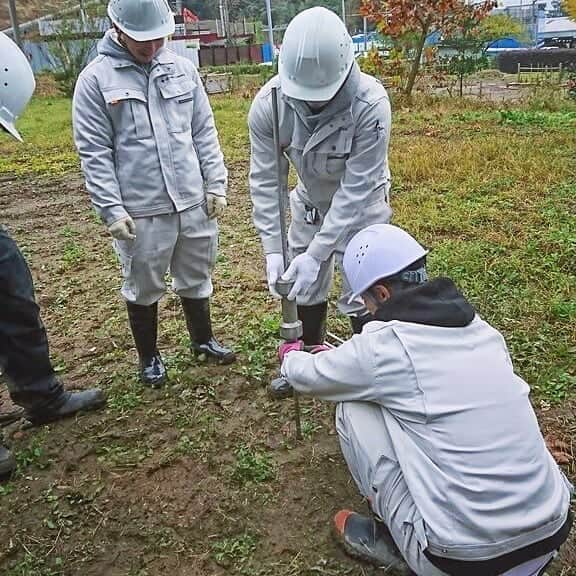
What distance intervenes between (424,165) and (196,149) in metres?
4.11

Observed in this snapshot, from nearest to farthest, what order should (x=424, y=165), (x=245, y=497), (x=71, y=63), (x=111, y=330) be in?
1. (x=245, y=497)
2. (x=111, y=330)
3. (x=424, y=165)
4. (x=71, y=63)

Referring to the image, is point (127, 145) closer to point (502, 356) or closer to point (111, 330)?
point (111, 330)

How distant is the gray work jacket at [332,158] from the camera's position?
2475mm

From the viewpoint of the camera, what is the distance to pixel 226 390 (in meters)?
3.10

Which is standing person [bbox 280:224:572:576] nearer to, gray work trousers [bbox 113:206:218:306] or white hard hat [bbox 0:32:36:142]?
gray work trousers [bbox 113:206:218:306]

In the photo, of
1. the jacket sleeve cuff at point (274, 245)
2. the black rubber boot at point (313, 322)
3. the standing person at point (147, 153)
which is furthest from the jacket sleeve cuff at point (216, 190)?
the black rubber boot at point (313, 322)

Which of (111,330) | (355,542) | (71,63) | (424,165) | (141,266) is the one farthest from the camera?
(71,63)

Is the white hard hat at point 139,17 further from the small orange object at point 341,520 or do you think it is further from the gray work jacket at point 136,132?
the small orange object at point 341,520

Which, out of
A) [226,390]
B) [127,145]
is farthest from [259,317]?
[127,145]

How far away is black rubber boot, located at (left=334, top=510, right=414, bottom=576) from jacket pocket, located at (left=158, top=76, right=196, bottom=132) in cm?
172

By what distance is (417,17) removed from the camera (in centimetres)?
1167

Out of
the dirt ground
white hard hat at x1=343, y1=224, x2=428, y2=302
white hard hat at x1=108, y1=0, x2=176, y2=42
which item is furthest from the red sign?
white hard hat at x1=343, y1=224, x2=428, y2=302

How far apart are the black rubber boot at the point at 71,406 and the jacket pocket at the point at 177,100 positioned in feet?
4.06

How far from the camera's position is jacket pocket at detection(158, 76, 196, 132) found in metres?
2.76
